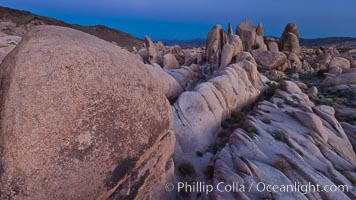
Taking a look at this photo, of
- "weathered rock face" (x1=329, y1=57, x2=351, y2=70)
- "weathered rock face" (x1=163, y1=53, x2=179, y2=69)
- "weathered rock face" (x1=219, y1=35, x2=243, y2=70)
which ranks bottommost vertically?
"weathered rock face" (x1=329, y1=57, x2=351, y2=70)

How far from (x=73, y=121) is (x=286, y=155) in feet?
28.3

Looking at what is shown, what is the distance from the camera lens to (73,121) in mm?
5914

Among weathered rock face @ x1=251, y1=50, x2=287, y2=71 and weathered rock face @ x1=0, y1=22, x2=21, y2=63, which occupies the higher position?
weathered rock face @ x1=0, y1=22, x2=21, y2=63

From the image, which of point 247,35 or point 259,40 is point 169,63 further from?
point 259,40

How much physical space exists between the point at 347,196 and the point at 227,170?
4.37 m

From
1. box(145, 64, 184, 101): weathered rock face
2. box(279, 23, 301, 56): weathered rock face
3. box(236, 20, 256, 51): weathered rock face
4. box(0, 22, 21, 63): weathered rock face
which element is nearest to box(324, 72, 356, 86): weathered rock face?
box(236, 20, 256, 51): weathered rock face

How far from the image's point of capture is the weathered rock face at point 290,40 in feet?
171

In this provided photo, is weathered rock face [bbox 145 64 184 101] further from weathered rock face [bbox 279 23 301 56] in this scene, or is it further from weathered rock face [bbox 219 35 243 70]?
weathered rock face [bbox 279 23 301 56]

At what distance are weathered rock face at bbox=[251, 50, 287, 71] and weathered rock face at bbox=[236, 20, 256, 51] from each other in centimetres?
636

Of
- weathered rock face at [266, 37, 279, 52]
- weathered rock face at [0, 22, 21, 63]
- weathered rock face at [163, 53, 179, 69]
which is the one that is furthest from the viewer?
weathered rock face at [266, 37, 279, 52]

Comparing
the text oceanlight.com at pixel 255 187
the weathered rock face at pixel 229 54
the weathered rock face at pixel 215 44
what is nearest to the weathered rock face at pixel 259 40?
the weathered rock face at pixel 215 44

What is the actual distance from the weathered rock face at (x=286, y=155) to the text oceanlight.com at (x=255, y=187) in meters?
0.10

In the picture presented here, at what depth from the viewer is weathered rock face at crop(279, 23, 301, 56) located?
5197 cm

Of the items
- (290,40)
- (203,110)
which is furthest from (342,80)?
(290,40)
